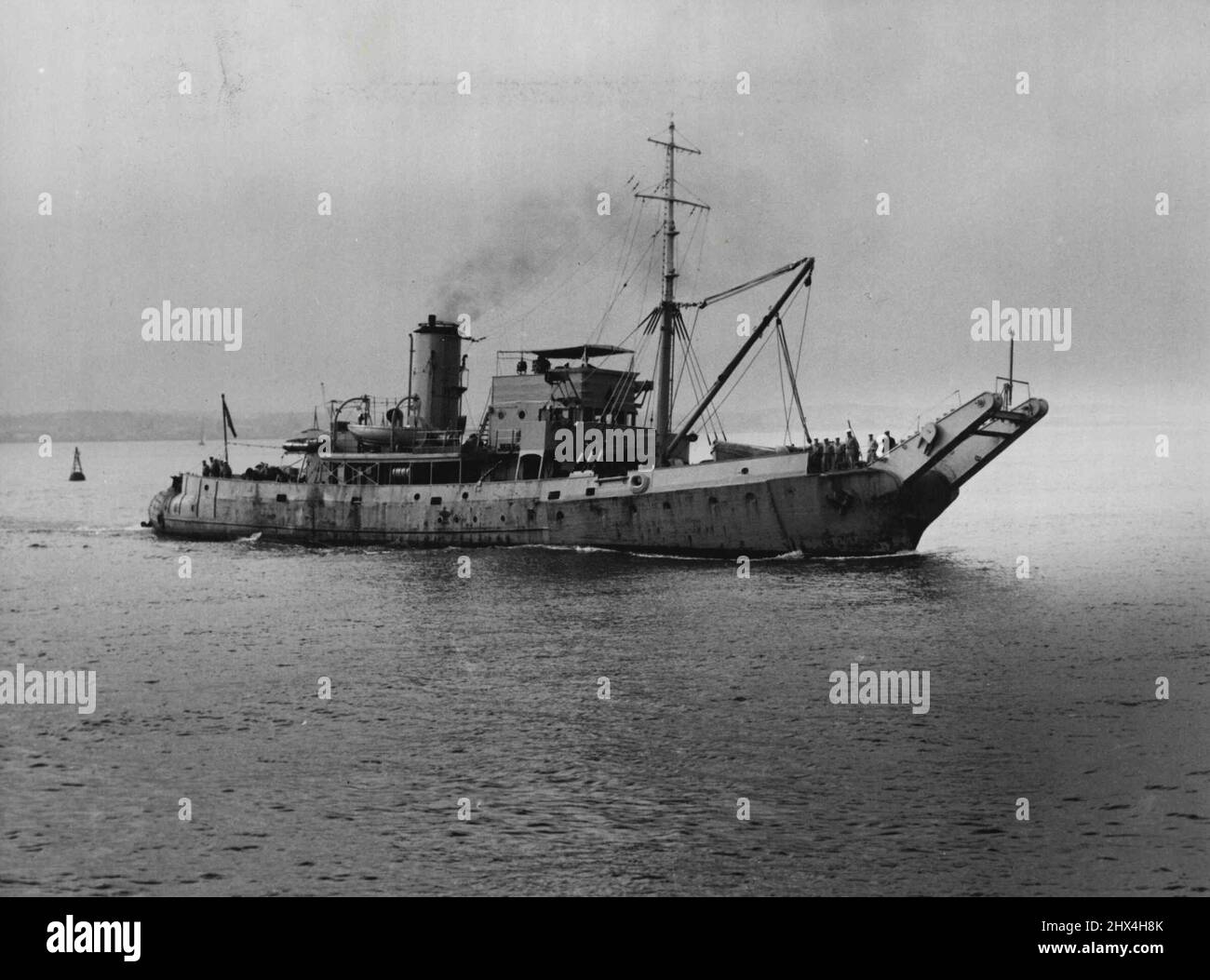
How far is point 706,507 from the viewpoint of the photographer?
42.6 metres

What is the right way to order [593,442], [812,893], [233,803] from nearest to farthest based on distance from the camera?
[812,893] → [233,803] → [593,442]

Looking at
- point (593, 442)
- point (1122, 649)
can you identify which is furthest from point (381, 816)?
point (593, 442)

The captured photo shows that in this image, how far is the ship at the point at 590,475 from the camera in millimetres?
41531

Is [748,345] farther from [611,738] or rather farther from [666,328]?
[611,738]

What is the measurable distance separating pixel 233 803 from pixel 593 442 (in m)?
34.7

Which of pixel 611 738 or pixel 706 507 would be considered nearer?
pixel 611 738

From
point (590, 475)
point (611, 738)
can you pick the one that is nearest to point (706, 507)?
point (590, 475)

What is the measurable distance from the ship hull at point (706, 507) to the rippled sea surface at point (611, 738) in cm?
350

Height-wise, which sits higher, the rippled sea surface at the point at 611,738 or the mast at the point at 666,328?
the mast at the point at 666,328

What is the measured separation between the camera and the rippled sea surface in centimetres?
1307

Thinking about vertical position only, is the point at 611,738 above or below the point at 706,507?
below

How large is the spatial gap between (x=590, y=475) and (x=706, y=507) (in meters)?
5.79
